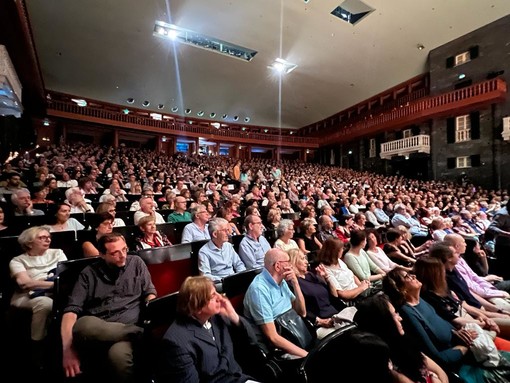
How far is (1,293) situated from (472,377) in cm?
287

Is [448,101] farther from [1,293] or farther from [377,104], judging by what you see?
[1,293]

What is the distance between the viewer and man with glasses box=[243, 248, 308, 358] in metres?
1.32

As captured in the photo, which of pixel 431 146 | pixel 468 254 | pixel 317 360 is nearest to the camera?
pixel 317 360

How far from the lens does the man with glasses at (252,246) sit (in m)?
2.41

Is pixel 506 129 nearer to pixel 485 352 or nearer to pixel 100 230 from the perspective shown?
pixel 485 352

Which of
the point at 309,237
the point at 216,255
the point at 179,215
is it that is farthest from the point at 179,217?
the point at 309,237

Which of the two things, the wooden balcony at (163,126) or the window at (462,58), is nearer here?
the window at (462,58)

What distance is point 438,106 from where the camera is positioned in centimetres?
1110

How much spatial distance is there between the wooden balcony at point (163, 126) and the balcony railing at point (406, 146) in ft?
18.6

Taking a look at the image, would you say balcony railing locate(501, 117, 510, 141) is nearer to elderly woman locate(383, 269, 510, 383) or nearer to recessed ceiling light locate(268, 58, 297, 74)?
recessed ceiling light locate(268, 58, 297, 74)

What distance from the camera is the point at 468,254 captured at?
119 inches

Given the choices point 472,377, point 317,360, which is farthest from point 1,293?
point 472,377

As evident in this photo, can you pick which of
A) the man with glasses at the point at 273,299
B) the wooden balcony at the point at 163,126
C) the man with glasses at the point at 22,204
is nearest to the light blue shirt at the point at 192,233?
the man with glasses at the point at 273,299

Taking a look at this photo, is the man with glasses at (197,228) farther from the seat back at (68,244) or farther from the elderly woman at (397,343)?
the elderly woman at (397,343)
